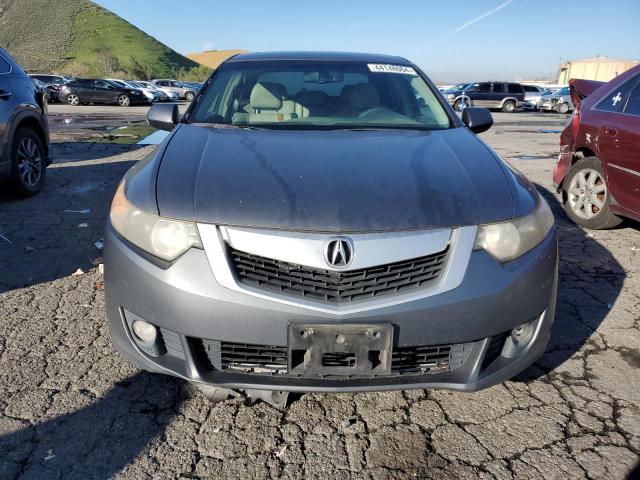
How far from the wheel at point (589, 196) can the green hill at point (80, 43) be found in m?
71.6

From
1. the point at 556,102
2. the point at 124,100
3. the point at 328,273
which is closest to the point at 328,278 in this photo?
the point at 328,273

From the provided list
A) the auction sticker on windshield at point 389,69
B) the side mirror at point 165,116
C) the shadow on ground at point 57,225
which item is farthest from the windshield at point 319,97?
the shadow on ground at point 57,225

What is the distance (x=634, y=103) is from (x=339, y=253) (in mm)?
3769

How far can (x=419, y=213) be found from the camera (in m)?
1.83

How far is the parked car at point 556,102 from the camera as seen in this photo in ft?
86.6

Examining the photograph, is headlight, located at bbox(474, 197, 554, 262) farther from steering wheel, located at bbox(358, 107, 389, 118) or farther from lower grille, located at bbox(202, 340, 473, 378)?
steering wheel, located at bbox(358, 107, 389, 118)

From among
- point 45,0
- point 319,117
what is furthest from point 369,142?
point 45,0

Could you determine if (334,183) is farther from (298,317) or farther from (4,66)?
(4,66)

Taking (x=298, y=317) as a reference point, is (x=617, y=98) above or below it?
above

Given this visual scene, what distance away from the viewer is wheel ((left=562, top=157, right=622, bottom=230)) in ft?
14.9

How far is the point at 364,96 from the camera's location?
3188 mm

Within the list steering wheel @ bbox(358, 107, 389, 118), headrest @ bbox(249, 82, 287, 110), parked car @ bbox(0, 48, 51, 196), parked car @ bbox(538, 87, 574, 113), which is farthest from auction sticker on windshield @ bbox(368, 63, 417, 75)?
parked car @ bbox(538, 87, 574, 113)

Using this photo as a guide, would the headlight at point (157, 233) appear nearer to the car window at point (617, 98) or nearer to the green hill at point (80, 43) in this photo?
the car window at point (617, 98)

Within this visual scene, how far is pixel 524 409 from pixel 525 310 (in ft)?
1.92
